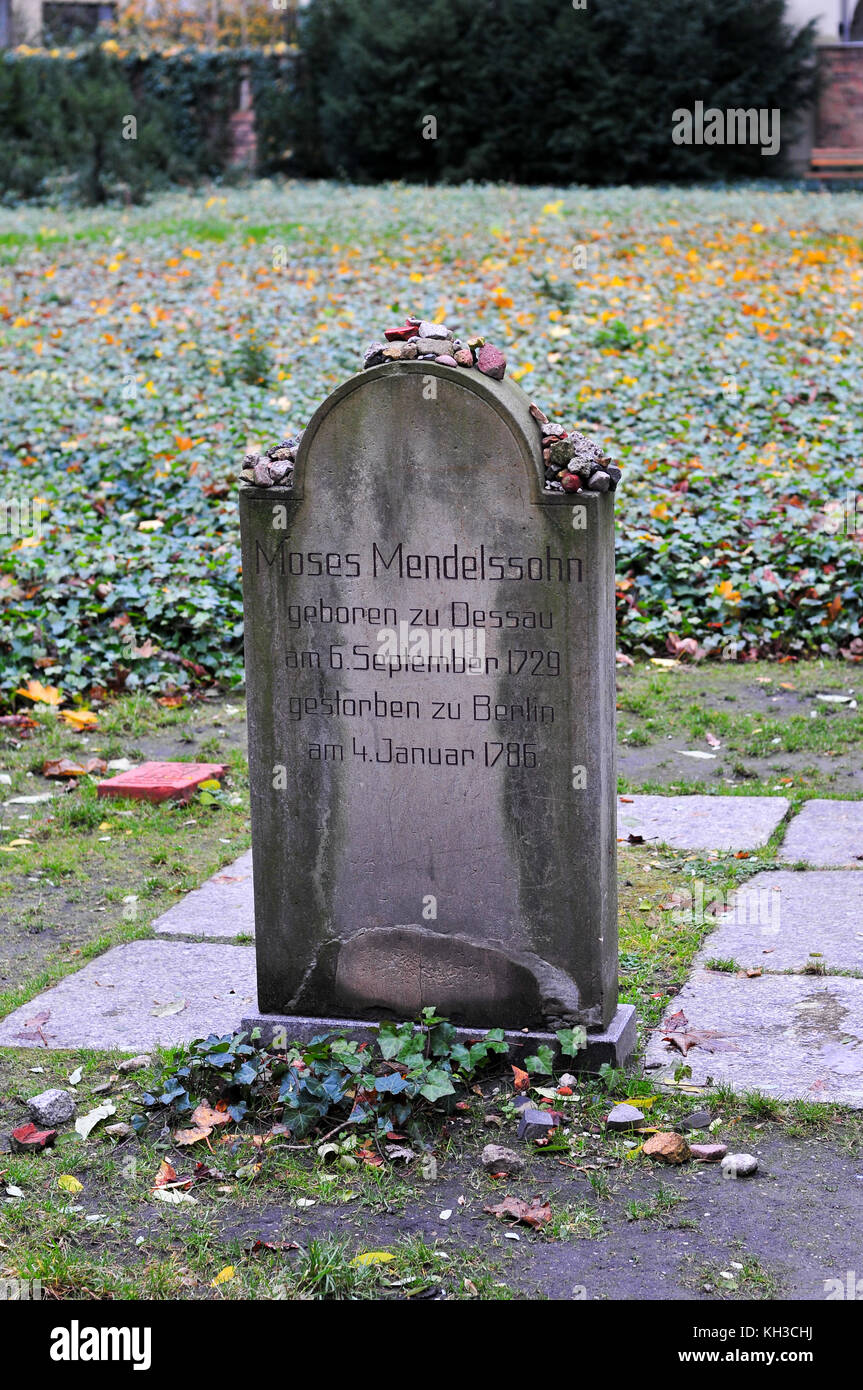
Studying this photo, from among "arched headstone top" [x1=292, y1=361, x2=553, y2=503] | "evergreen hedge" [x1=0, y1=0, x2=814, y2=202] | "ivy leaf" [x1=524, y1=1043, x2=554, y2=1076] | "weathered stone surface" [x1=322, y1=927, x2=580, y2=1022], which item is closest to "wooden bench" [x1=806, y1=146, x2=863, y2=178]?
"evergreen hedge" [x1=0, y1=0, x2=814, y2=202]

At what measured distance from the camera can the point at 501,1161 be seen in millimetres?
3234

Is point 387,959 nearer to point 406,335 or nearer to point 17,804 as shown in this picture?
point 406,335

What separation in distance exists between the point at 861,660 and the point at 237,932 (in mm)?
3970

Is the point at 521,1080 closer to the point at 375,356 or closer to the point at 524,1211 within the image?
the point at 524,1211

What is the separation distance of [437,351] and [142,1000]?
6.65 feet

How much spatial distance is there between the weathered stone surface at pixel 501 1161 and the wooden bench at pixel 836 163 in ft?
85.4

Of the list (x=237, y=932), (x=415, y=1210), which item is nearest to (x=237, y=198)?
(x=237, y=932)

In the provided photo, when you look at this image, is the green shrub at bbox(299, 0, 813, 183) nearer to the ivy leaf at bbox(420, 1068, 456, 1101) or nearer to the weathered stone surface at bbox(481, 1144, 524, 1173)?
the ivy leaf at bbox(420, 1068, 456, 1101)

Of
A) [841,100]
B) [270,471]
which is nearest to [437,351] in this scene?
[270,471]

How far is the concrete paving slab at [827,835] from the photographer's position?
16.0 ft

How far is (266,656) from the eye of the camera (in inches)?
145

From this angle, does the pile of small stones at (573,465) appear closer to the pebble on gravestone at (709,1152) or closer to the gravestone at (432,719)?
the gravestone at (432,719)

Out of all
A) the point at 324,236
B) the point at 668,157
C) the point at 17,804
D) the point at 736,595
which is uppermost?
the point at 668,157

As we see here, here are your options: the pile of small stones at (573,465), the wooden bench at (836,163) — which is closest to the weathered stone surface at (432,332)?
the pile of small stones at (573,465)
